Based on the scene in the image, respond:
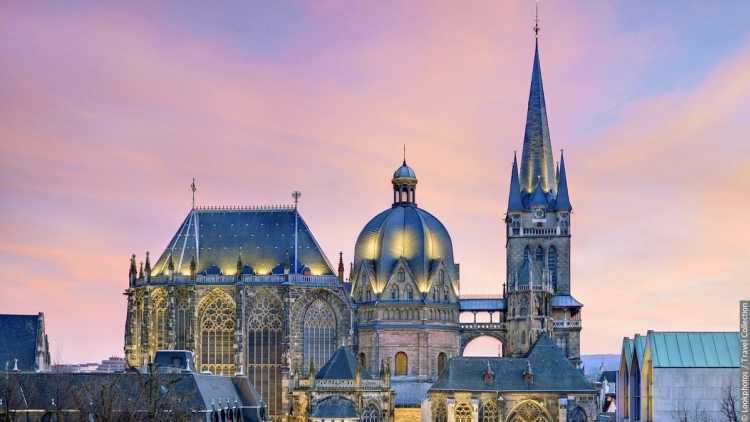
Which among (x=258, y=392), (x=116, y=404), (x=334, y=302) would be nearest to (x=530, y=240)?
(x=334, y=302)

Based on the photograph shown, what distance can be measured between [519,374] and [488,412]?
4.73 meters

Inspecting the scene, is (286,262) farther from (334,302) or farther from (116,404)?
(116,404)

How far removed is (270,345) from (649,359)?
4807 cm

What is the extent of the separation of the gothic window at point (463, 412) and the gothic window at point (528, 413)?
3.89 m

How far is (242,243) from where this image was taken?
5935 inches

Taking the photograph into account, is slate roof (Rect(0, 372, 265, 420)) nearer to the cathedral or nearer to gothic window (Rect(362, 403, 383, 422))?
gothic window (Rect(362, 403, 383, 422))

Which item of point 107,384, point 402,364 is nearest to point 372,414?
point 402,364

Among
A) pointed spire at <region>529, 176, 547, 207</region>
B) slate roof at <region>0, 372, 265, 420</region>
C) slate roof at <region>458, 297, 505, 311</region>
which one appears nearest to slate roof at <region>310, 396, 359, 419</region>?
slate roof at <region>0, 372, 265, 420</region>

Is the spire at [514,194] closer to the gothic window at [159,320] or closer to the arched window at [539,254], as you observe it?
the arched window at [539,254]

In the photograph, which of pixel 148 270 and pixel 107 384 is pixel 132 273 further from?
pixel 107 384

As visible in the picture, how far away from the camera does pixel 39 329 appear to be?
5256 inches

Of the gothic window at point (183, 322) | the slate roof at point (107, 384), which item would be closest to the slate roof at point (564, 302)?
the gothic window at point (183, 322)

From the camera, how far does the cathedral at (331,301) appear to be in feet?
474

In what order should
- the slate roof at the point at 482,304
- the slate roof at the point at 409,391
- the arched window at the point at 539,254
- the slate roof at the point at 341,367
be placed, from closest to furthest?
the slate roof at the point at 341,367
the slate roof at the point at 409,391
the slate roof at the point at 482,304
the arched window at the point at 539,254
